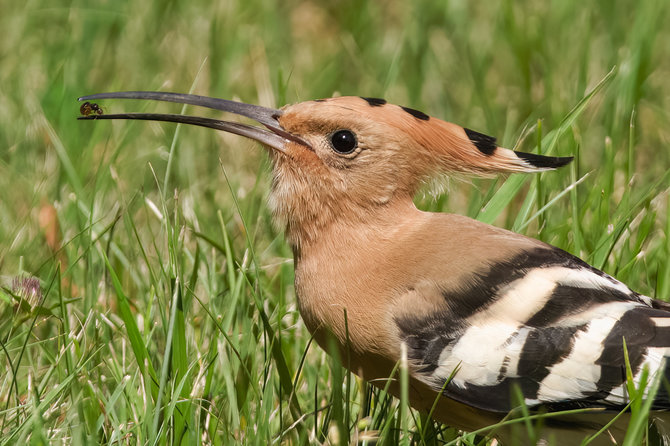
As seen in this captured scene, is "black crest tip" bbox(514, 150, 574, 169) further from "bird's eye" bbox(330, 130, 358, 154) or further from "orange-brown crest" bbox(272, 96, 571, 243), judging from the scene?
"bird's eye" bbox(330, 130, 358, 154)

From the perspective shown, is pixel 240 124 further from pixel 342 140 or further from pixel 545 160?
pixel 545 160

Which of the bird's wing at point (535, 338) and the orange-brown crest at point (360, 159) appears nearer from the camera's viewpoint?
the bird's wing at point (535, 338)

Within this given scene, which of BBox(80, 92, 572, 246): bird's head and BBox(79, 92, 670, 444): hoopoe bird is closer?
BBox(79, 92, 670, 444): hoopoe bird

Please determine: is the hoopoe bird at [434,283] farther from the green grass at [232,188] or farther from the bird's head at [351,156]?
the green grass at [232,188]

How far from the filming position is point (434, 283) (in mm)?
2049

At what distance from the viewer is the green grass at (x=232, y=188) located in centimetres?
209

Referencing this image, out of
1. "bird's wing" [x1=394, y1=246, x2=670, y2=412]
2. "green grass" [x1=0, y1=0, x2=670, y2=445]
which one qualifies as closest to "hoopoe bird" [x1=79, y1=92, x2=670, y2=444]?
"bird's wing" [x1=394, y1=246, x2=670, y2=412]

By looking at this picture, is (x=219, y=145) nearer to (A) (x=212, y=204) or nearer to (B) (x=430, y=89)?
(A) (x=212, y=204)

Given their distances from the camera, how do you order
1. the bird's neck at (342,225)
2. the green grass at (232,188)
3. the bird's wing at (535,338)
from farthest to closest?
the bird's neck at (342,225)
the green grass at (232,188)
the bird's wing at (535,338)

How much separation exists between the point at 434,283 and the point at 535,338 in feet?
0.79

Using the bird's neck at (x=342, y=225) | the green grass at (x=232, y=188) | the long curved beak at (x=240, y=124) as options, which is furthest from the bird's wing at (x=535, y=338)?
the long curved beak at (x=240, y=124)

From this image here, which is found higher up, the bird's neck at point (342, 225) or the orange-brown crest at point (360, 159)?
the orange-brown crest at point (360, 159)

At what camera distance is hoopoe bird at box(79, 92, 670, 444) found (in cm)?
194

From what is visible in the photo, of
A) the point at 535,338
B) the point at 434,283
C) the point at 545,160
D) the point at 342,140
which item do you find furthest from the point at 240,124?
the point at 535,338
